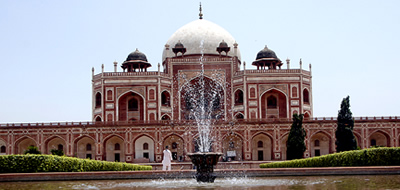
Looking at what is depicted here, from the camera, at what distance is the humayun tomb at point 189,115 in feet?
112

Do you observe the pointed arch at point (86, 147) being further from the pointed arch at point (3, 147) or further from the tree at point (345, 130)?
the tree at point (345, 130)

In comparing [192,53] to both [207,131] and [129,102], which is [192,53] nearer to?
[129,102]

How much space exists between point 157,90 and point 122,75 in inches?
109

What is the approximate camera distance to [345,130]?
2811 centimetres

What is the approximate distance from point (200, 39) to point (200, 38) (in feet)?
0.43

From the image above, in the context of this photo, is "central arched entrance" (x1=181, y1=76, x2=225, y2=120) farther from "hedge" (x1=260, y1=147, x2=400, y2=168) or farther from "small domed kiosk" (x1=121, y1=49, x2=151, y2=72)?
"hedge" (x1=260, y1=147, x2=400, y2=168)

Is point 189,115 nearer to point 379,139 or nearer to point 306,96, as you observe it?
point 306,96

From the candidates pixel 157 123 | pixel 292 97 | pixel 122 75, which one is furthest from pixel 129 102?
pixel 292 97

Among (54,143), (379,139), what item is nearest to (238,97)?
(379,139)

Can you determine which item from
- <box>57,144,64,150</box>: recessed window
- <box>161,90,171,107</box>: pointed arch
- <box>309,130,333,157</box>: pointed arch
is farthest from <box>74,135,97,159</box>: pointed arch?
<box>309,130,333,157</box>: pointed arch

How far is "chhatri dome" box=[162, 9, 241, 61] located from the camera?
42688mm

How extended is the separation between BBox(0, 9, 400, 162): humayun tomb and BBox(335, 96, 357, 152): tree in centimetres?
556

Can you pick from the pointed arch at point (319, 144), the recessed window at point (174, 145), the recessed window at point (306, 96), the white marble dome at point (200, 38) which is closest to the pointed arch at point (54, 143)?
the recessed window at point (174, 145)

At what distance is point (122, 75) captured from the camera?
38.4 meters
